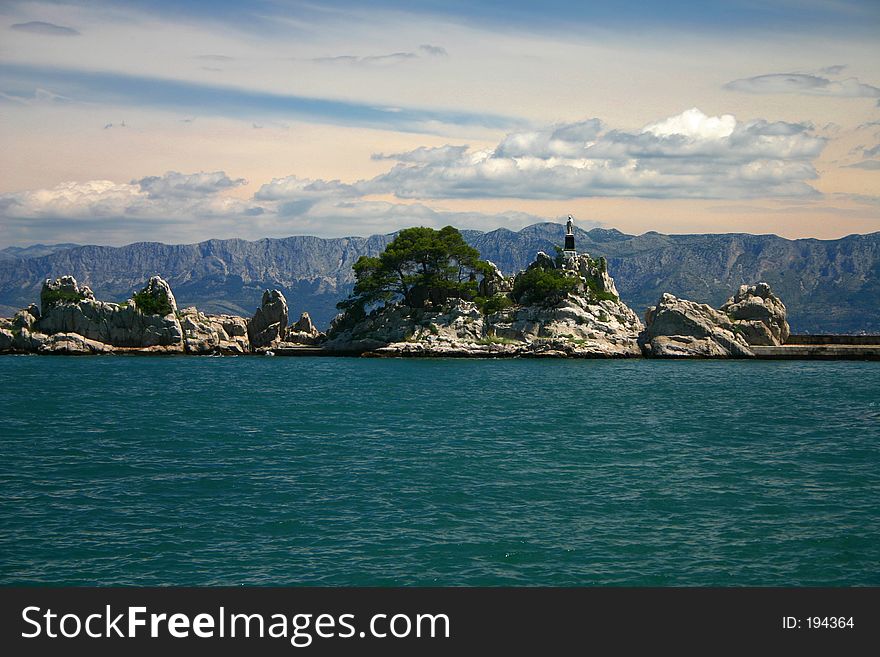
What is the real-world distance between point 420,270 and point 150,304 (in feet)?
132

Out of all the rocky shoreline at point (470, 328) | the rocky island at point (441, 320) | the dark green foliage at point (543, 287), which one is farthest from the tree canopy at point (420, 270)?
the dark green foliage at point (543, 287)

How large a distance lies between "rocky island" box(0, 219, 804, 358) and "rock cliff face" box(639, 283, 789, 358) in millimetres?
151

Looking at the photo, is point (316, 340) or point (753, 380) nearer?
point (753, 380)

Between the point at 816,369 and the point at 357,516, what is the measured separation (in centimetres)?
9237

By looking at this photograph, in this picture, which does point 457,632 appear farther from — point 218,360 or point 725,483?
point 218,360

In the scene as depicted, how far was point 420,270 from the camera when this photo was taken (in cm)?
14250

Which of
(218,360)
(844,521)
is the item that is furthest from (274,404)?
(218,360)

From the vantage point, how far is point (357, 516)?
3272 cm

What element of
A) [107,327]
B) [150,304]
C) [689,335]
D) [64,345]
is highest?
[150,304]

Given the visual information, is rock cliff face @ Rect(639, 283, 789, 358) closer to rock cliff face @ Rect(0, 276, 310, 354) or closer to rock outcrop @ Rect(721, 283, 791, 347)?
rock outcrop @ Rect(721, 283, 791, 347)

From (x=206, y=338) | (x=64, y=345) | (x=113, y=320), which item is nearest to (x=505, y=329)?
(x=206, y=338)

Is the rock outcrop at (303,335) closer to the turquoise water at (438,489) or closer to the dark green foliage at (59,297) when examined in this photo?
the dark green foliage at (59,297)

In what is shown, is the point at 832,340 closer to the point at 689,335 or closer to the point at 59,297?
the point at 689,335

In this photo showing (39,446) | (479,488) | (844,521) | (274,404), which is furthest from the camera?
(274,404)
